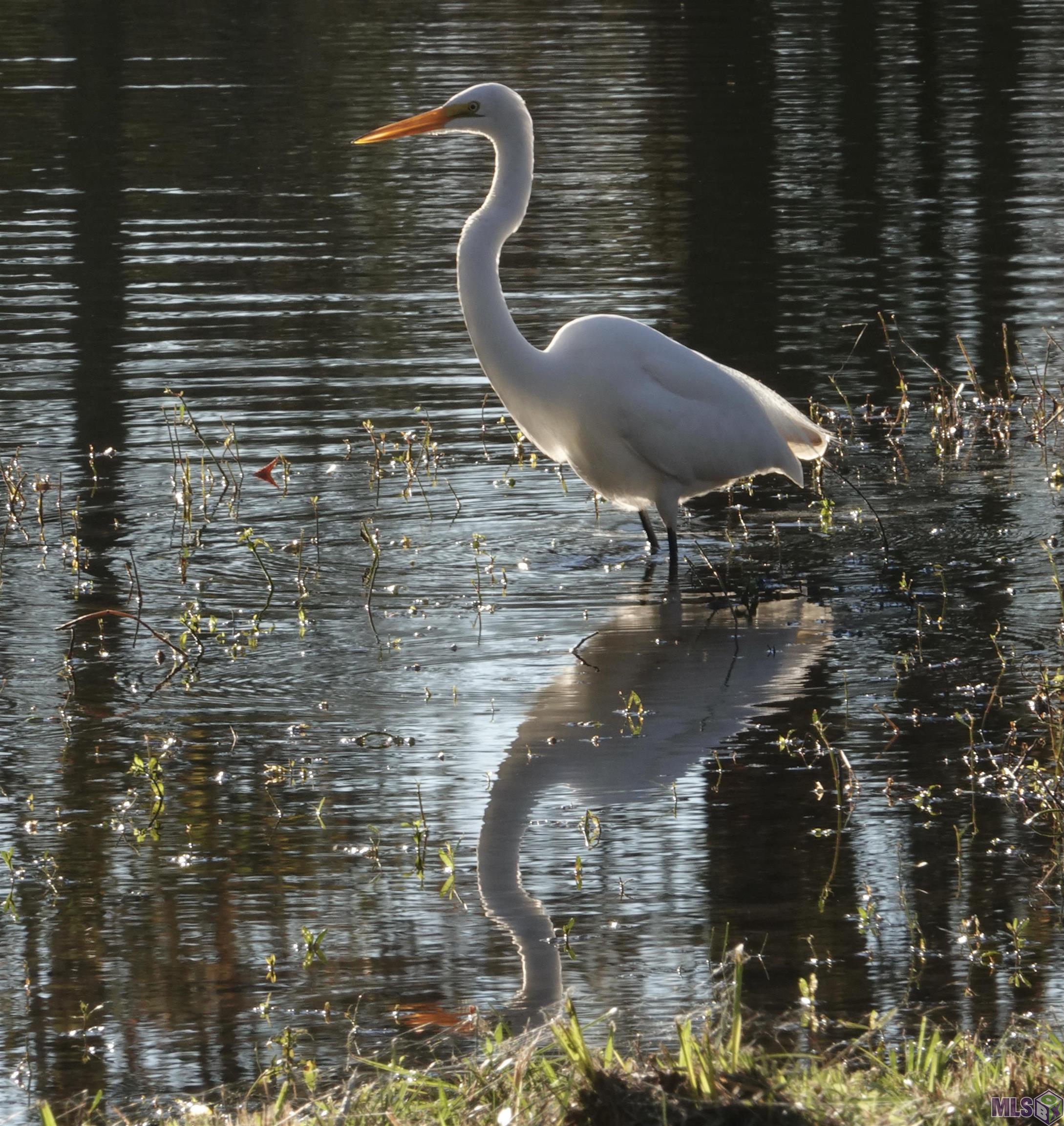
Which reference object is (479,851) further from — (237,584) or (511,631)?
(237,584)

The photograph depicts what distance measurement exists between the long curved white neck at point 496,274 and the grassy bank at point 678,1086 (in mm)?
4063

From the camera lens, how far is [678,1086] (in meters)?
3.10

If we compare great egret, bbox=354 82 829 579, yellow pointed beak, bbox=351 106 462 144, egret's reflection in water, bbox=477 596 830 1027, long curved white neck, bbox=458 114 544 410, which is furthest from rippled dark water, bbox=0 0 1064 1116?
yellow pointed beak, bbox=351 106 462 144

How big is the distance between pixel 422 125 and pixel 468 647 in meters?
2.20

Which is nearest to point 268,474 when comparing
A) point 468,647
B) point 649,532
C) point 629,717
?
point 649,532

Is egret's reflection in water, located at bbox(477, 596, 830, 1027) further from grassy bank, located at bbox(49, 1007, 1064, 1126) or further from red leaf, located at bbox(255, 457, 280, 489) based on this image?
red leaf, located at bbox(255, 457, 280, 489)

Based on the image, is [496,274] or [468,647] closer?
[468,647]

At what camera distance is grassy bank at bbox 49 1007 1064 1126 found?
3.07 meters

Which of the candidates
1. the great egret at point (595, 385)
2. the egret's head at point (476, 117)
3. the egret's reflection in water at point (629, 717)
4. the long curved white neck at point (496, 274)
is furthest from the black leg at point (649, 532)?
the egret's head at point (476, 117)

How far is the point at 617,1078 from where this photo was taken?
310 cm

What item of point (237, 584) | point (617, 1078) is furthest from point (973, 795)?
point (237, 584)

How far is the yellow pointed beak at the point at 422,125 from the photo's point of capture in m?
7.40

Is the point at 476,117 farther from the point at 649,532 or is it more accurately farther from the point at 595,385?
the point at 649,532

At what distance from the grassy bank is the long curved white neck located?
406 centimetres
